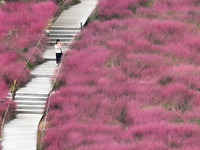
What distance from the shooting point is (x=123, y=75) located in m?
20.4

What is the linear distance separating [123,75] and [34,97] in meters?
4.01

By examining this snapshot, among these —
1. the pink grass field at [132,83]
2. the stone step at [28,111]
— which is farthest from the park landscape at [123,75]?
the stone step at [28,111]

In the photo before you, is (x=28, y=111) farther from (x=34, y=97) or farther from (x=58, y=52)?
(x=58, y=52)

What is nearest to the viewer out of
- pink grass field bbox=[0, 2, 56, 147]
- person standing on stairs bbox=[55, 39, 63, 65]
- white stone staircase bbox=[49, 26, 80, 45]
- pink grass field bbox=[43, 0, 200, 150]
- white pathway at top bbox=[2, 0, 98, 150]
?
pink grass field bbox=[43, 0, 200, 150]

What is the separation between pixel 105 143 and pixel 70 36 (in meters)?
10.1

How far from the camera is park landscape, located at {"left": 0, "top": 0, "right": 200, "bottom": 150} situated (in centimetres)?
1641

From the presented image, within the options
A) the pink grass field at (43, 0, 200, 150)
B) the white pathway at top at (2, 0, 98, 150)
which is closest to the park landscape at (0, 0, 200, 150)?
the pink grass field at (43, 0, 200, 150)

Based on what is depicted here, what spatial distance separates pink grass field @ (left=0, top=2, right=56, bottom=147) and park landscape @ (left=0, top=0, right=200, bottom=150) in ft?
0.16

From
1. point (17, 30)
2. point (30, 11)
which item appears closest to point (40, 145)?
point (17, 30)

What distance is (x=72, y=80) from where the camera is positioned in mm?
20125

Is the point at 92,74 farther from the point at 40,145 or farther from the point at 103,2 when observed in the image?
the point at 103,2

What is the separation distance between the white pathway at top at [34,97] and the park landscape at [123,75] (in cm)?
51

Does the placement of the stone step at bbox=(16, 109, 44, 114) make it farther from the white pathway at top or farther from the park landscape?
the park landscape

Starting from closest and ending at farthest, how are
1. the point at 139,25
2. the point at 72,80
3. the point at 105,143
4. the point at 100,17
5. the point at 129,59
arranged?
the point at 105,143, the point at 72,80, the point at 129,59, the point at 139,25, the point at 100,17
